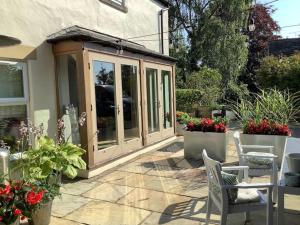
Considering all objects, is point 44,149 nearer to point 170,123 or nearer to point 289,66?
point 170,123

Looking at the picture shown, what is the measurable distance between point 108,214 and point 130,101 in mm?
3689

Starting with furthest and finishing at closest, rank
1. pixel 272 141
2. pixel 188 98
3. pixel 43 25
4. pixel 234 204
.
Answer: pixel 188 98
pixel 272 141
pixel 43 25
pixel 234 204

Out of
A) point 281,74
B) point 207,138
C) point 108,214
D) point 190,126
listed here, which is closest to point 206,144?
point 207,138

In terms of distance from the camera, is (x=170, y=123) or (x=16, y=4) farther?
(x=170, y=123)

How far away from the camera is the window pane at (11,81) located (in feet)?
17.3

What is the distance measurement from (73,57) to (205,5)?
1343cm

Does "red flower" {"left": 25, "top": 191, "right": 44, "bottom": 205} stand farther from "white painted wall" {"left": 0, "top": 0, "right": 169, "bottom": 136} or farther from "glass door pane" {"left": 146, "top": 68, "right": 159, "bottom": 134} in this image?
"glass door pane" {"left": 146, "top": 68, "right": 159, "bottom": 134}

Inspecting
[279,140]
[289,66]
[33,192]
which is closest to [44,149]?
[33,192]

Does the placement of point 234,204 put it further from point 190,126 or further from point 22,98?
point 190,126

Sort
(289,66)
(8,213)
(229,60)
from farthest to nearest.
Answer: (229,60) < (289,66) < (8,213)

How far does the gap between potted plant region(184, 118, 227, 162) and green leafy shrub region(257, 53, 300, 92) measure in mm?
9109

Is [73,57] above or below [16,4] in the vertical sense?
below

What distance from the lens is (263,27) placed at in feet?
73.8

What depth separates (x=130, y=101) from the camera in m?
7.61
